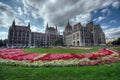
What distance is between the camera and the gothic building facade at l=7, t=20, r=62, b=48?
92.2 meters

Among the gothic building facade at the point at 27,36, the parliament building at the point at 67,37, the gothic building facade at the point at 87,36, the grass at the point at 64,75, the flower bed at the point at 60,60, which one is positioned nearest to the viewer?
the grass at the point at 64,75

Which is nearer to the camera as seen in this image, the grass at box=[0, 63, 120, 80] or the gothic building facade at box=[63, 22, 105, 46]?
the grass at box=[0, 63, 120, 80]

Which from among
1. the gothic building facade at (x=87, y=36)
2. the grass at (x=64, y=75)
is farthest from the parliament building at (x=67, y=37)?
the grass at (x=64, y=75)

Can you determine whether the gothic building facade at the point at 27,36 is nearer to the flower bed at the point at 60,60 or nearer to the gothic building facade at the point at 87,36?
the gothic building facade at the point at 87,36

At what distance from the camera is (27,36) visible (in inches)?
4023

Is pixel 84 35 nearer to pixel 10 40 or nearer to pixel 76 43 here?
pixel 76 43

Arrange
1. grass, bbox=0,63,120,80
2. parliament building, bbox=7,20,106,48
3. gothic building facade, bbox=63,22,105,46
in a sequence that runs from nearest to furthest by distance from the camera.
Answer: grass, bbox=0,63,120,80, gothic building facade, bbox=63,22,105,46, parliament building, bbox=7,20,106,48

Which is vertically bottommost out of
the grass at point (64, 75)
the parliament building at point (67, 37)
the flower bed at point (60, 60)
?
the grass at point (64, 75)

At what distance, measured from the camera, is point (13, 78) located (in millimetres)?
5293

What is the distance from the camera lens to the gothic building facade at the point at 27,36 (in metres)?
92.2

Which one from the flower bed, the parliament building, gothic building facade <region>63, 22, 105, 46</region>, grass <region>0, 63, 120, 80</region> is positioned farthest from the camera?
the parliament building

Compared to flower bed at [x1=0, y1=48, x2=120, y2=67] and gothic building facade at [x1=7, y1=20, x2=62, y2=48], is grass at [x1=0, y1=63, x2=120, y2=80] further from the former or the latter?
gothic building facade at [x1=7, y1=20, x2=62, y2=48]

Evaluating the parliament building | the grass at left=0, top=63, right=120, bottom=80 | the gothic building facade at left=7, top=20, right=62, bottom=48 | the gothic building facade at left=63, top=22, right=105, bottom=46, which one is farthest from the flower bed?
the gothic building facade at left=63, top=22, right=105, bottom=46

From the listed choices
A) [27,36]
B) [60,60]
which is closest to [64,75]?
[60,60]
